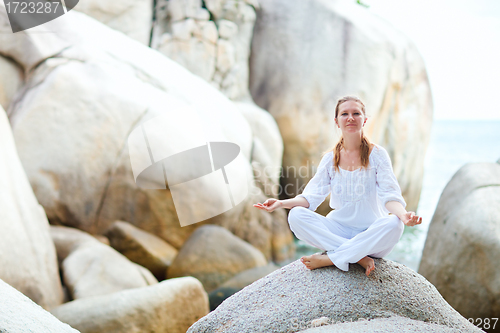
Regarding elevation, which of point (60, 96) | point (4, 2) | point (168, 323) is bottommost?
point (168, 323)

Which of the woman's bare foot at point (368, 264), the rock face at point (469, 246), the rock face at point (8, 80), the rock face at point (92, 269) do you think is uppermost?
the woman's bare foot at point (368, 264)

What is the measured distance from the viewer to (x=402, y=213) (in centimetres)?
244

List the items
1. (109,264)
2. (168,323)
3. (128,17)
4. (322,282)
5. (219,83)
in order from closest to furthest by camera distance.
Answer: (322,282), (168,323), (109,264), (128,17), (219,83)

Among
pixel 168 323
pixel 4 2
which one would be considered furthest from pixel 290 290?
pixel 4 2

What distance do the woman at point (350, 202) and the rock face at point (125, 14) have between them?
754cm

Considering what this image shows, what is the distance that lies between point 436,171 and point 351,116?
81.8 ft

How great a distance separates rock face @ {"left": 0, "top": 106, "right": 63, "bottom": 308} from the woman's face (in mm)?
2836

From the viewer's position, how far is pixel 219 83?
9.87 metres

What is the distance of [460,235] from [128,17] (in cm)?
770

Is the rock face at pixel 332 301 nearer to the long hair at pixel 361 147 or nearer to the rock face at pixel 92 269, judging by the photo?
the long hair at pixel 361 147

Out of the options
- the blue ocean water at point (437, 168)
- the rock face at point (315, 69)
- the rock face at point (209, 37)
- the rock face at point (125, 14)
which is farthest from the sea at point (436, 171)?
the rock face at point (125, 14)

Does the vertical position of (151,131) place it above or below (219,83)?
above

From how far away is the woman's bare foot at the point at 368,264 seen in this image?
2.56 meters

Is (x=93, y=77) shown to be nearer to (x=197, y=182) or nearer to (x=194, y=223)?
(x=197, y=182)
